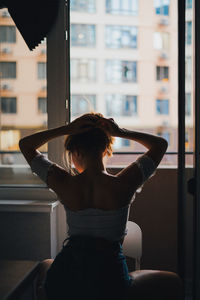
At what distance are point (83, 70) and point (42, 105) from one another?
242 centimetres

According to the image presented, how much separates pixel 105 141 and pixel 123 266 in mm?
424

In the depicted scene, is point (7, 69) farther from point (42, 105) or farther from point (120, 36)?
point (120, 36)

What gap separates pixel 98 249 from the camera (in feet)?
3.52

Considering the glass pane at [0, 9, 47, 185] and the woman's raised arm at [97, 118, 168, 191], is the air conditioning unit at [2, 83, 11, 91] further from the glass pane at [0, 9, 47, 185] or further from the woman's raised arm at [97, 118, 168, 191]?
the woman's raised arm at [97, 118, 168, 191]

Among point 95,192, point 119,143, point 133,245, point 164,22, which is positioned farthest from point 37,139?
point 164,22

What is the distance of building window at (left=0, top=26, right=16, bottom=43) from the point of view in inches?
74.6

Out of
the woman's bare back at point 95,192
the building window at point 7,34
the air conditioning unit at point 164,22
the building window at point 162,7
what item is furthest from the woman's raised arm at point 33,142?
the building window at point 162,7

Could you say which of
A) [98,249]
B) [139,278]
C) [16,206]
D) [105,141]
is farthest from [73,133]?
[16,206]

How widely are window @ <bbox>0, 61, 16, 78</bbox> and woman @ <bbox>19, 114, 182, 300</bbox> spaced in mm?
872

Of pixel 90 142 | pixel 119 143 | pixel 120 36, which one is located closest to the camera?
pixel 90 142

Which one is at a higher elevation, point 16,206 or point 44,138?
point 44,138

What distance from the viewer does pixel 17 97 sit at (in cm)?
193

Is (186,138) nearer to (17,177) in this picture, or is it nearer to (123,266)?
(123,266)

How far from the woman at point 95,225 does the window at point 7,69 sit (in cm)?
87
